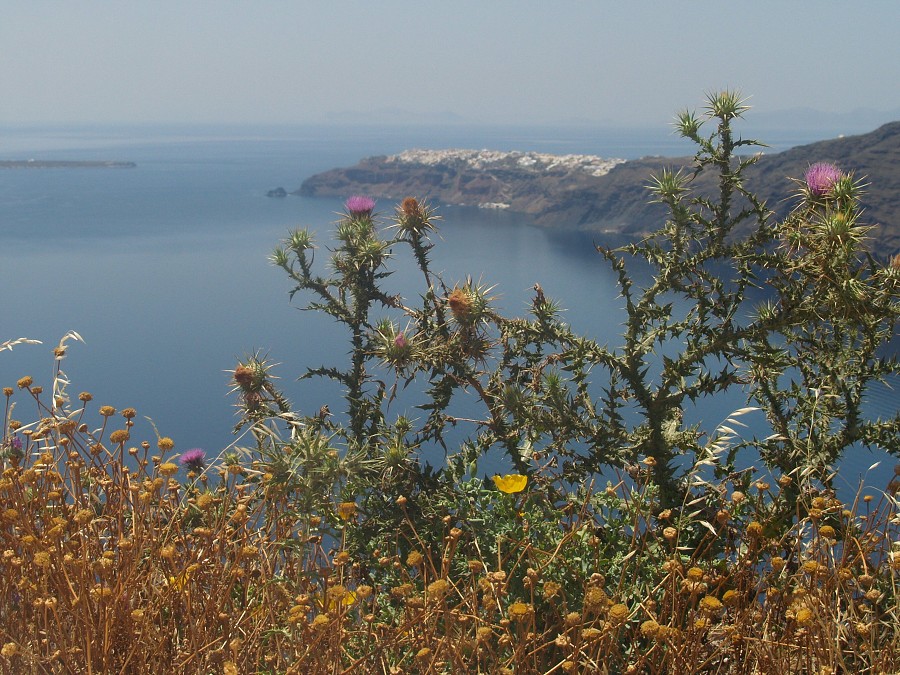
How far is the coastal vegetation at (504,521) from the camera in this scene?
1.54 m

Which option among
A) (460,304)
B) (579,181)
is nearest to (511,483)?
(460,304)

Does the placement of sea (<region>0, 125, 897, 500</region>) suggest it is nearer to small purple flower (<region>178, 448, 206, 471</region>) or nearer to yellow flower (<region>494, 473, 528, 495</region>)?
small purple flower (<region>178, 448, 206, 471</region>)

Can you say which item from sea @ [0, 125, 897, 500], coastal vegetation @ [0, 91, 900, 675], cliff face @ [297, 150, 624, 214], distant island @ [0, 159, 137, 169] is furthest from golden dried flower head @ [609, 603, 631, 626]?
distant island @ [0, 159, 137, 169]

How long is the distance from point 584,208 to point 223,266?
18.4 metres

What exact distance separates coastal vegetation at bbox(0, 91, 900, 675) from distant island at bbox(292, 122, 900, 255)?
1559 cm

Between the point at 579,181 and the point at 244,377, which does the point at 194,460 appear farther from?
the point at 579,181

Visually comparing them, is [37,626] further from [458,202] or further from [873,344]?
[458,202]

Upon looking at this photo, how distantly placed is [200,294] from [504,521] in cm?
2405

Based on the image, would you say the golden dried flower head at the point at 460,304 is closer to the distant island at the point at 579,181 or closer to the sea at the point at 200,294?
the sea at the point at 200,294

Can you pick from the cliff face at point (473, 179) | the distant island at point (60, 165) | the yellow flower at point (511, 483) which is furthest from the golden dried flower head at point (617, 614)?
the distant island at point (60, 165)

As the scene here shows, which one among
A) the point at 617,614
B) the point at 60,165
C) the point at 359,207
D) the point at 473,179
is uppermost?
the point at 60,165

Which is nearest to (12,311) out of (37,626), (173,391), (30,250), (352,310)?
(173,391)

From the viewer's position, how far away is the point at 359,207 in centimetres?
418

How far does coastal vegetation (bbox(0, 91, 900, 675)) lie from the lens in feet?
5.06
